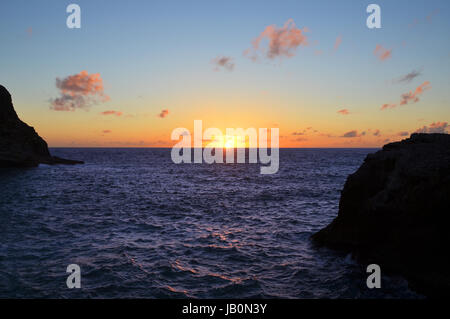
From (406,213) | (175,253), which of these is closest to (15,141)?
(175,253)

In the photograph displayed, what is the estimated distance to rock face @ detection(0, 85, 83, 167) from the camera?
2338 inches

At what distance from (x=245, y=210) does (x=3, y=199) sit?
23545 mm

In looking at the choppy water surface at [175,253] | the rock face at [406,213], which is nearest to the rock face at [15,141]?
the choppy water surface at [175,253]

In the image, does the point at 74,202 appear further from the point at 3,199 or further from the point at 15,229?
the point at 15,229

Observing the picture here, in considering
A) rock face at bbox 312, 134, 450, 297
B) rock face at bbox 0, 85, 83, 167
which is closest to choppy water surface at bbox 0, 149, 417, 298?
rock face at bbox 312, 134, 450, 297

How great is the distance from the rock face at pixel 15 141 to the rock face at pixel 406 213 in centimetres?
6776

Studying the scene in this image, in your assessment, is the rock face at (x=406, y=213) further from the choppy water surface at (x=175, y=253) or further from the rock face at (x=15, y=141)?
the rock face at (x=15, y=141)

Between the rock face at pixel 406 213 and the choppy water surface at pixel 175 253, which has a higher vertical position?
the rock face at pixel 406 213

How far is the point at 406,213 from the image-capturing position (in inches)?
430

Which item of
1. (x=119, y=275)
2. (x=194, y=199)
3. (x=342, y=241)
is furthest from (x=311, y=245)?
(x=194, y=199)

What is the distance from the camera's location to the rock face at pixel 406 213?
401 inches

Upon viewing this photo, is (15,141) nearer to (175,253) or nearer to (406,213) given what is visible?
(175,253)
